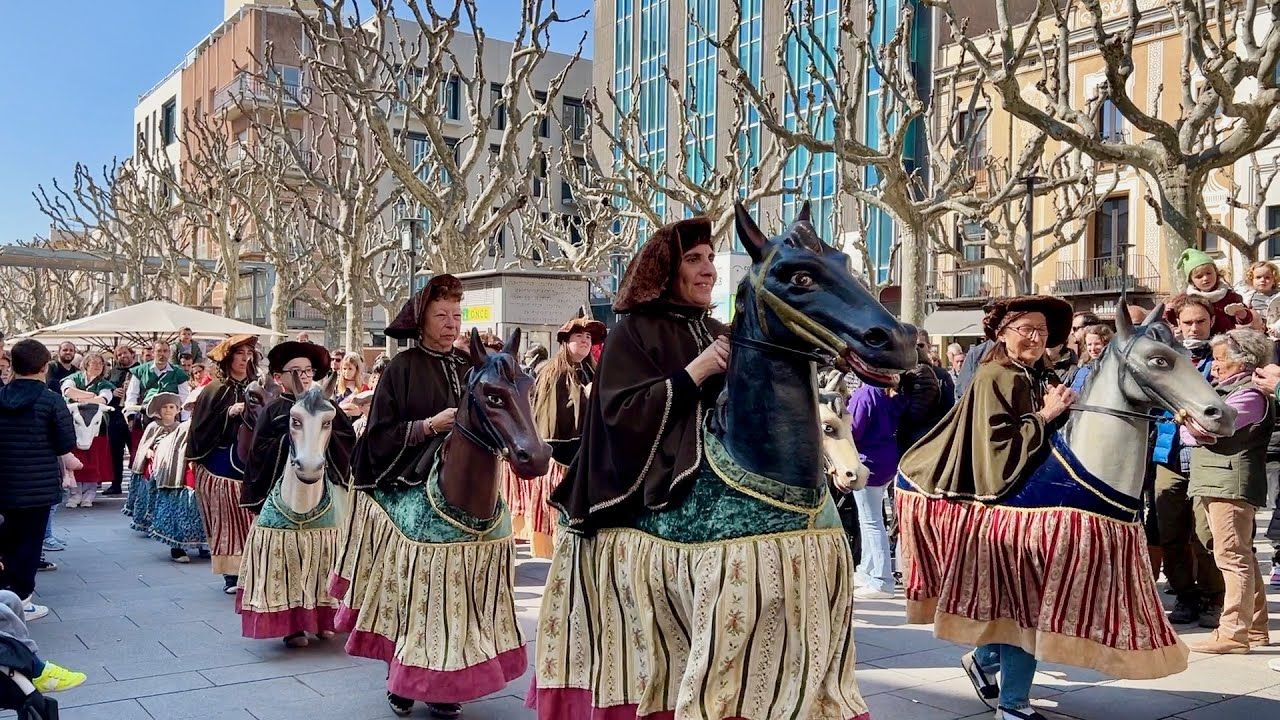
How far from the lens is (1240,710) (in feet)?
17.6

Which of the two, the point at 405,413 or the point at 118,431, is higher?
the point at 405,413

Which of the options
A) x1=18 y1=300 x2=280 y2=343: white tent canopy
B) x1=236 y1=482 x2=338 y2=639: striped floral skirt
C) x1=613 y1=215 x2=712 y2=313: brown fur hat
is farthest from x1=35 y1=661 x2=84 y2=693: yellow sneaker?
x1=18 y1=300 x2=280 y2=343: white tent canopy

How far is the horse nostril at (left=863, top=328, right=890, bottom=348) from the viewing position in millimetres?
3072

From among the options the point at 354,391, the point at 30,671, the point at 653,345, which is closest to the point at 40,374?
the point at 354,391

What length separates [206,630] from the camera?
24.6 ft

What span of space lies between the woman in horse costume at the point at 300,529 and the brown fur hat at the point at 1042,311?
3726 mm

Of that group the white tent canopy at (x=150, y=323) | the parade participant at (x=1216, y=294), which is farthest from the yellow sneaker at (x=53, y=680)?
the white tent canopy at (x=150, y=323)

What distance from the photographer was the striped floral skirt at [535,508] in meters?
9.88

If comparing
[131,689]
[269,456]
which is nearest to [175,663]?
[131,689]

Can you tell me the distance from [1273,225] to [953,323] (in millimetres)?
7925

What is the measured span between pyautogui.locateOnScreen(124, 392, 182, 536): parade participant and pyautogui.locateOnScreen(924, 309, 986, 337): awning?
20.0 metres

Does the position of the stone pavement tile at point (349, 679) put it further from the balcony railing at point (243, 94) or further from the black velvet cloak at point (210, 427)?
the balcony railing at point (243, 94)

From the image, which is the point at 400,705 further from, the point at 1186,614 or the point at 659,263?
the point at 1186,614

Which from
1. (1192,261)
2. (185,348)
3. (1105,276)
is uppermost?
(1105,276)
